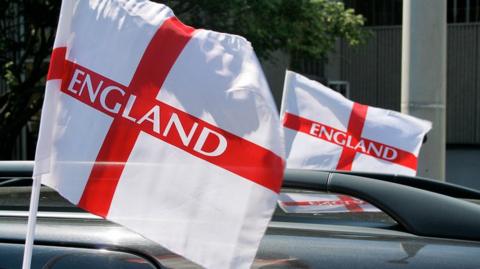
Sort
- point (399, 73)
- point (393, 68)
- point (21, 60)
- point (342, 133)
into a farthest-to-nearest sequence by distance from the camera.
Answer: point (393, 68), point (399, 73), point (21, 60), point (342, 133)

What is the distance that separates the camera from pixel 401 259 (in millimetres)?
1620

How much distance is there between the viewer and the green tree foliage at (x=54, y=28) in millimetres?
10078

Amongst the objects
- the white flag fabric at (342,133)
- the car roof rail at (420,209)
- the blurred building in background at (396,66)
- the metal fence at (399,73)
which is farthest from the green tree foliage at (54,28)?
the metal fence at (399,73)

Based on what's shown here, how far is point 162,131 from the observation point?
166 cm

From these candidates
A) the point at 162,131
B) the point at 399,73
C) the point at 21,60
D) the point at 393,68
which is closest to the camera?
the point at 162,131

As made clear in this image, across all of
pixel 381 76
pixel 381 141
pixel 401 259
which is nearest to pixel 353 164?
pixel 381 141

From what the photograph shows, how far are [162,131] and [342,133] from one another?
2.88 meters

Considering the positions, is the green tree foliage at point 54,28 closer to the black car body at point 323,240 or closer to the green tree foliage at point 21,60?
the green tree foliage at point 21,60

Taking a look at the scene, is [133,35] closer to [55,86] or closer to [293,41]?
[55,86]

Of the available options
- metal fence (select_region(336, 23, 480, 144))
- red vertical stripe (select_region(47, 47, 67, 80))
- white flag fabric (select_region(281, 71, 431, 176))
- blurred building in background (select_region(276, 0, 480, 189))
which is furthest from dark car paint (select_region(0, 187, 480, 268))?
metal fence (select_region(336, 23, 480, 144))

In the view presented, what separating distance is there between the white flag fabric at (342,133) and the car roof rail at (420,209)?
7.67 feet

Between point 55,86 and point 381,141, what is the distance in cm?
304

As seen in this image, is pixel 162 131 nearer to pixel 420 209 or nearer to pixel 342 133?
pixel 420 209

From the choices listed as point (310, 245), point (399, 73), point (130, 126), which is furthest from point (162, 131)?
point (399, 73)
